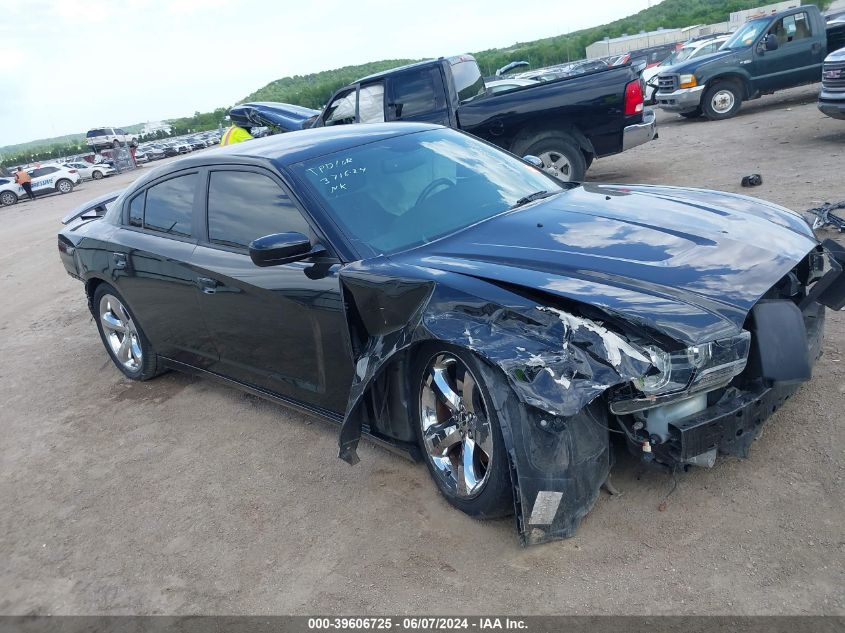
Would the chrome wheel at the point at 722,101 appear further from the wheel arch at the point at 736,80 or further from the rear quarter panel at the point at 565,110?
the rear quarter panel at the point at 565,110

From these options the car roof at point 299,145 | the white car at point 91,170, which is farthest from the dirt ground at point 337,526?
the white car at point 91,170

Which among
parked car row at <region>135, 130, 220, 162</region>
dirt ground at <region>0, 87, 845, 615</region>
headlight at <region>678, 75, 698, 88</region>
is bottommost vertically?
parked car row at <region>135, 130, 220, 162</region>

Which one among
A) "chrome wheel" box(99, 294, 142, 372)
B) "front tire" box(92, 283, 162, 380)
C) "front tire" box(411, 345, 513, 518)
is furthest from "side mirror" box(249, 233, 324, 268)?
"chrome wheel" box(99, 294, 142, 372)

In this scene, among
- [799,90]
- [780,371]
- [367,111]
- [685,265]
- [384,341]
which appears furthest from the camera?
[799,90]

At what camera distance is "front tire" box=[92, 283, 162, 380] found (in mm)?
5281

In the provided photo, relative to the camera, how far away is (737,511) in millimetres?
2854

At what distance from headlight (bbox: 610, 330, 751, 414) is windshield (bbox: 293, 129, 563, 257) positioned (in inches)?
53.5

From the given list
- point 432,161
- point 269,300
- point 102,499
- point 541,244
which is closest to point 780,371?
point 541,244

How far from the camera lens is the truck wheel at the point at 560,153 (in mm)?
8781

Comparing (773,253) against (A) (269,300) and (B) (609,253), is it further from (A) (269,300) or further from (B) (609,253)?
(A) (269,300)

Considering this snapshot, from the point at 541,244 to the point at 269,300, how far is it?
147 cm

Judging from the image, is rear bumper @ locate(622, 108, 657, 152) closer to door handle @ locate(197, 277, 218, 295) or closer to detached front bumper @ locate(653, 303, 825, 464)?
door handle @ locate(197, 277, 218, 295)

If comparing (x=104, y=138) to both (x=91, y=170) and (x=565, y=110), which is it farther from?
(x=565, y=110)

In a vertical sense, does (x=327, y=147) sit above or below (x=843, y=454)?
above
